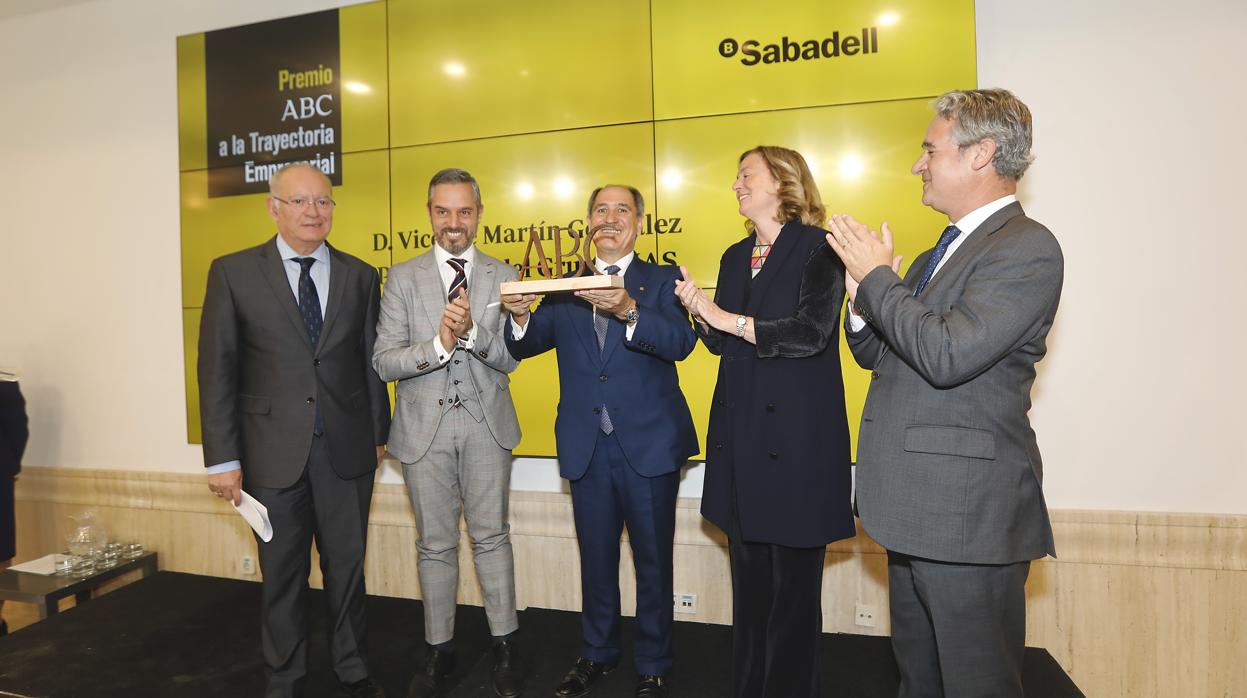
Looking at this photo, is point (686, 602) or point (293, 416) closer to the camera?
point (293, 416)

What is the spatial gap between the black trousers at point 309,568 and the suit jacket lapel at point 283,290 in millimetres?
432

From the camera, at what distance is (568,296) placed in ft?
9.00

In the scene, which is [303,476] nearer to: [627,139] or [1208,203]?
[627,139]

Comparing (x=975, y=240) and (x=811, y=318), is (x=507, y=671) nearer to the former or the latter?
(x=811, y=318)

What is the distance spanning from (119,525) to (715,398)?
4.37 meters

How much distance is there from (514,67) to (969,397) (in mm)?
2923

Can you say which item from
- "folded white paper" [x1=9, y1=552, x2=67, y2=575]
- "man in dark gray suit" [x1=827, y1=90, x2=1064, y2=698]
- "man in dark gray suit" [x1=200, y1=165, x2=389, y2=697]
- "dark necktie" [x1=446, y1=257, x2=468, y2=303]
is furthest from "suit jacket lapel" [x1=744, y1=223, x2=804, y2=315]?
"folded white paper" [x1=9, y1=552, x2=67, y2=575]

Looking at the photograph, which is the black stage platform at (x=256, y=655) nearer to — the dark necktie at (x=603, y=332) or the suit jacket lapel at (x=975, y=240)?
the dark necktie at (x=603, y=332)

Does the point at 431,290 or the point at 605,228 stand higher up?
the point at 605,228

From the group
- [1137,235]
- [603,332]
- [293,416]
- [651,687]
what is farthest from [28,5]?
[1137,235]

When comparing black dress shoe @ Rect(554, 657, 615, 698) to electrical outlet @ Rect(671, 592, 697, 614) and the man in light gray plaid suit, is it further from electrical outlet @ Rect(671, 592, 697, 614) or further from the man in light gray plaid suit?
electrical outlet @ Rect(671, 592, 697, 614)

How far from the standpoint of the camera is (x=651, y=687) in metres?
2.65

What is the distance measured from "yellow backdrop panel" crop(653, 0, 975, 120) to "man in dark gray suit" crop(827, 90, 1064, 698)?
155cm

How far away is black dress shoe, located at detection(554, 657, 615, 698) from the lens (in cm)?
270
